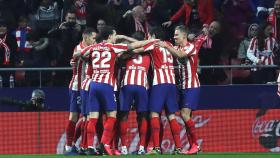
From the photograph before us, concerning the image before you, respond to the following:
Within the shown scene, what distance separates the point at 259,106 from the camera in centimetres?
2436

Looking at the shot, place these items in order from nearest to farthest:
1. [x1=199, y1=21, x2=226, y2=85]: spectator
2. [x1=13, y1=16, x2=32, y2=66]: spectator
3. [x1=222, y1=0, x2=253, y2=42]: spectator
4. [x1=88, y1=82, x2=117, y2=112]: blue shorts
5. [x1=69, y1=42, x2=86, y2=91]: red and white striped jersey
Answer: [x1=88, y1=82, x2=117, y2=112]: blue shorts < [x1=69, y1=42, x2=86, y2=91]: red and white striped jersey < [x1=199, y1=21, x2=226, y2=85]: spectator < [x1=13, y1=16, x2=32, y2=66]: spectator < [x1=222, y1=0, x2=253, y2=42]: spectator

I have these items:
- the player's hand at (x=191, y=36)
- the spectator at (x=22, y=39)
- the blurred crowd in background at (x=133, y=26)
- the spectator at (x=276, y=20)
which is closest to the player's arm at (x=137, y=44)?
the blurred crowd in background at (x=133, y=26)

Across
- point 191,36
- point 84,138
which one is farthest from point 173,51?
point 191,36

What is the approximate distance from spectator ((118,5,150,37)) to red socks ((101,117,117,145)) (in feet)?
17.2

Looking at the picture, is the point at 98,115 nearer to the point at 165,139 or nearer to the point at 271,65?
the point at 165,139

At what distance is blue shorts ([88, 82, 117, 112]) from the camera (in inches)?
821

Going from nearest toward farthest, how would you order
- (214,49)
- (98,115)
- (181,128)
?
(98,115) < (181,128) < (214,49)

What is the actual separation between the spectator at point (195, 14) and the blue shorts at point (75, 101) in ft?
15.1

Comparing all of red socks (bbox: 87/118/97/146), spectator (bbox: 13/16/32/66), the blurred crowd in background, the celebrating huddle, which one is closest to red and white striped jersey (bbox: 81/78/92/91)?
the celebrating huddle

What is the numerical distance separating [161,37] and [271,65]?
138 inches

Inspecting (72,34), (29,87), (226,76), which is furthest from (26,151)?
(226,76)

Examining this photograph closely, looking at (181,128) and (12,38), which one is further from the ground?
(12,38)

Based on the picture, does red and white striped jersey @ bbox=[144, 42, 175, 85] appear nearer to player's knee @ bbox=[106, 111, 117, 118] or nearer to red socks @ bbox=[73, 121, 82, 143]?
player's knee @ bbox=[106, 111, 117, 118]

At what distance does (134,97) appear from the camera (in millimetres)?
21594
